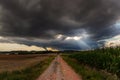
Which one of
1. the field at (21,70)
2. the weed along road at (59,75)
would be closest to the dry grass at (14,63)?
the field at (21,70)

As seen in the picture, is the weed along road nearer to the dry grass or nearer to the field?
the field

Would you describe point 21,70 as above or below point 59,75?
above

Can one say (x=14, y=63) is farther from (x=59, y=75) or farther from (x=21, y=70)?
(x=59, y=75)

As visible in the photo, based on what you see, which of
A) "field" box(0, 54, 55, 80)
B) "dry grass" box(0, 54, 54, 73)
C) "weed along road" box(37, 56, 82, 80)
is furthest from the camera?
"dry grass" box(0, 54, 54, 73)

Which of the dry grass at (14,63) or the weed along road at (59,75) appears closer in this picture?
the weed along road at (59,75)

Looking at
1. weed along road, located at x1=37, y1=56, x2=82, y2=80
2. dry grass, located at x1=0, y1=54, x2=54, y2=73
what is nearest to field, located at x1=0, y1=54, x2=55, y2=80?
dry grass, located at x1=0, y1=54, x2=54, y2=73

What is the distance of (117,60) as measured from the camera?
23516mm

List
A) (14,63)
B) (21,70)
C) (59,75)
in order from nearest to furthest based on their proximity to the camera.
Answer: (59,75) → (21,70) → (14,63)

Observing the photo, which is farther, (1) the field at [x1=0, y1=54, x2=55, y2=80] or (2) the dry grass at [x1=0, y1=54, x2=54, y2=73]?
(2) the dry grass at [x1=0, y1=54, x2=54, y2=73]

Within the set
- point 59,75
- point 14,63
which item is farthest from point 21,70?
point 14,63

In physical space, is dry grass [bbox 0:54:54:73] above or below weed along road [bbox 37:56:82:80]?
above

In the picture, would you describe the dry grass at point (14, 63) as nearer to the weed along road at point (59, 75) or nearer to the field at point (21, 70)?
the field at point (21, 70)

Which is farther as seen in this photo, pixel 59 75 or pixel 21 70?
pixel 21 70

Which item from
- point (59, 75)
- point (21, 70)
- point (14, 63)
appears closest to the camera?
point (59, 75)
